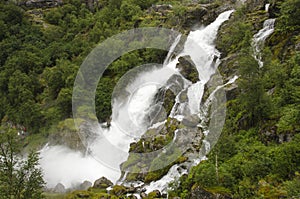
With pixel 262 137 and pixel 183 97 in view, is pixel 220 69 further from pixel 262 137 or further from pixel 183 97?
pixel 262 137

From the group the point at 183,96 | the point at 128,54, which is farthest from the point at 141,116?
the point at 128,54

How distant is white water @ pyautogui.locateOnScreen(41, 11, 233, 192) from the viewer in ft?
79.2

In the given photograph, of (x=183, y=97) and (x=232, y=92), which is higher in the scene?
(x=183, y=97)

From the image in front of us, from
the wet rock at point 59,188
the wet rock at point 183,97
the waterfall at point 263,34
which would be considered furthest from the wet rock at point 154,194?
the waterfall at point 263,34

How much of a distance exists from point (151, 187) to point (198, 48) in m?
16.4

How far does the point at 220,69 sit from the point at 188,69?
3236mm

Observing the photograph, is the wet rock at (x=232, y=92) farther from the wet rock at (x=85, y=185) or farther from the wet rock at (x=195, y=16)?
the wet rock at (x=195, y=16)

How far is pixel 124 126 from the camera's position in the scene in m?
28.7

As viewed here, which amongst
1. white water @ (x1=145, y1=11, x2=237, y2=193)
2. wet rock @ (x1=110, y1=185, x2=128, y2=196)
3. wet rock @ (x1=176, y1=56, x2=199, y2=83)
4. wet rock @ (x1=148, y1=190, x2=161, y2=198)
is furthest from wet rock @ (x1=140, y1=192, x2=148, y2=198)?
wet rock @ (x1=176, y1=56, x2=199, y2=83)

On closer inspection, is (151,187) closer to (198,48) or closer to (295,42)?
(295,42)

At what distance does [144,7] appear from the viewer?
49.1 meters

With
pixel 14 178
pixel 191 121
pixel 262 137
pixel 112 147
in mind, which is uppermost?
pixel 112 147

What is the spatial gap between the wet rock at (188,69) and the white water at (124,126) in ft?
1.40

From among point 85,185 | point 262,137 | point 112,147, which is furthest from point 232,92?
point 85,185
